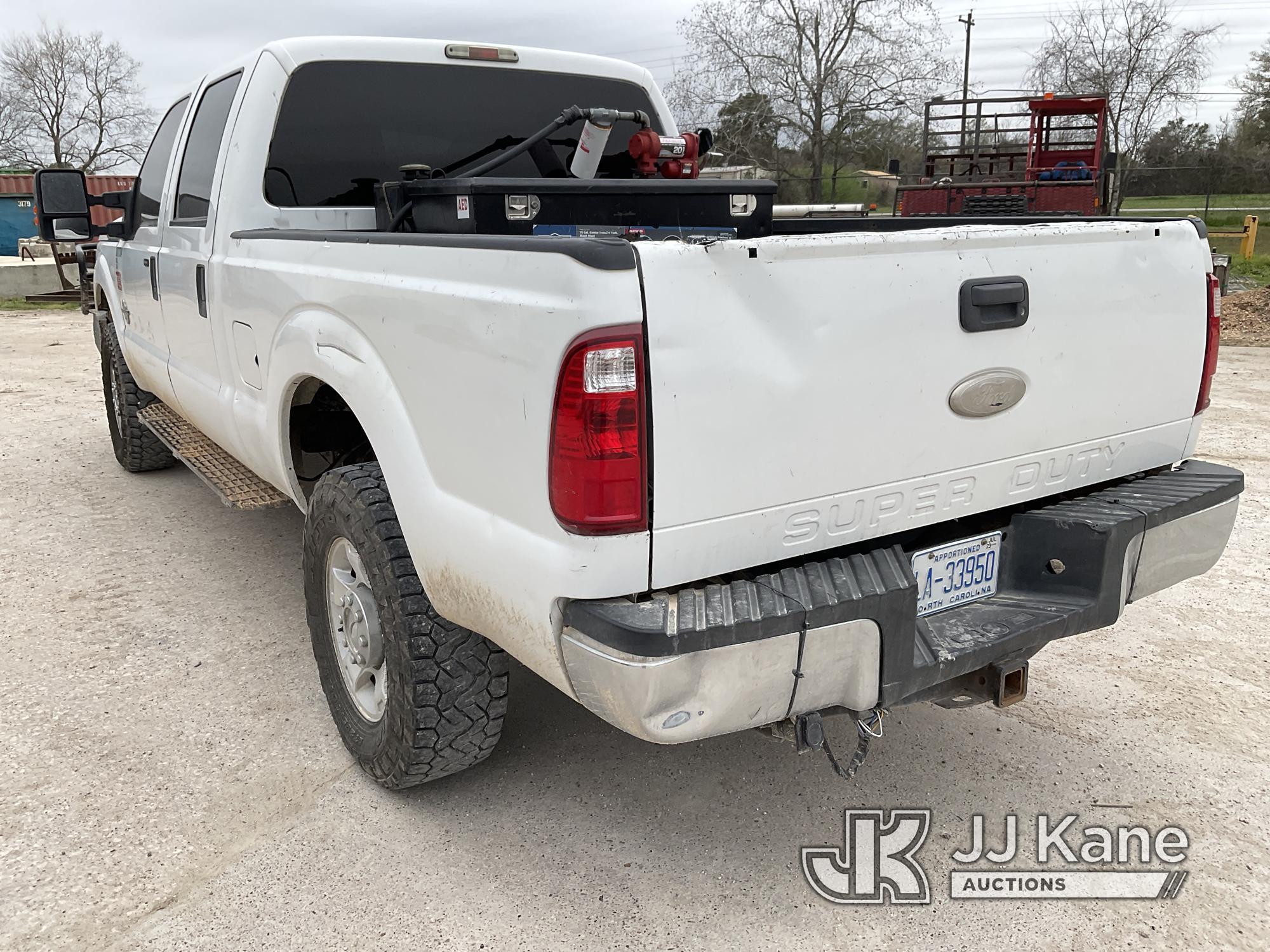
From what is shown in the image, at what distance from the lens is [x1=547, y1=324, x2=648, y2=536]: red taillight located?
79.1 inches

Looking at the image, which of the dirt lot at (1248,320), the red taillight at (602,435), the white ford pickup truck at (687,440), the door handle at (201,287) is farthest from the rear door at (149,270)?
the dirt lot at (1248,320)

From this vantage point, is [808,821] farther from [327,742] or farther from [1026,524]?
[327,742]

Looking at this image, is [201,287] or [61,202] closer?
[201,287]

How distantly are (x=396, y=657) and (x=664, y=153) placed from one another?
8.25ft

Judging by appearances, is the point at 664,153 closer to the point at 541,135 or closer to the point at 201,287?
the point at 541,135

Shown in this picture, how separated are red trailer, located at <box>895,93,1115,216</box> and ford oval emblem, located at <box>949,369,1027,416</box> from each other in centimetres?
1455

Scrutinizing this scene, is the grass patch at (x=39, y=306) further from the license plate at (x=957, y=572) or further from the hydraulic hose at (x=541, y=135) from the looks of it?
the license plate at (x=957, y=572)

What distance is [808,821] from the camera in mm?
2908

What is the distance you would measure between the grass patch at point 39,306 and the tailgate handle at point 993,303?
729 inches

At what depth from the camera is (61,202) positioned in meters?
5.04

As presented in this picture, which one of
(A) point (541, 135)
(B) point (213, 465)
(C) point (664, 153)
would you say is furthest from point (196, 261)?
(C) point (664, 153)

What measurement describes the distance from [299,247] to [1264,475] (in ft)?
18.5

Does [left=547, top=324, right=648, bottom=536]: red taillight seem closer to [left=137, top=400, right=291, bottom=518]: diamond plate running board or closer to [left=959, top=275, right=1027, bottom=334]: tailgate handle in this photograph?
[left=959, top=275, right=1027, bottom=334]: tailgate handle

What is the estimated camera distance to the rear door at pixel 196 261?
3977 millimetres
